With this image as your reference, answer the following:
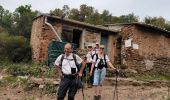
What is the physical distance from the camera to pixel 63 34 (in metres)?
17.8

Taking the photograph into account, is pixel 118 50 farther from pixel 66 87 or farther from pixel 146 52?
pixel 66 87

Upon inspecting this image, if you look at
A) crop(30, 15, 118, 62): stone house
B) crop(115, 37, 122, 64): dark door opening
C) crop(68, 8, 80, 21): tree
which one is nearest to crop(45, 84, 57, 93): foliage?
crop(30, 15, 118, 62): stone house

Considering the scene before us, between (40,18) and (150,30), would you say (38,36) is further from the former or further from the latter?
(150,30)

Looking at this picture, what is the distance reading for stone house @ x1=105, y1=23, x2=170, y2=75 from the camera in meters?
19.2

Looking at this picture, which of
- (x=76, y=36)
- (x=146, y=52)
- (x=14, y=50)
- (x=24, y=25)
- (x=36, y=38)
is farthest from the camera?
(x=24, y=25)

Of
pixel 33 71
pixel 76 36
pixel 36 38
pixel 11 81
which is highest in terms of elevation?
pixel 76 36

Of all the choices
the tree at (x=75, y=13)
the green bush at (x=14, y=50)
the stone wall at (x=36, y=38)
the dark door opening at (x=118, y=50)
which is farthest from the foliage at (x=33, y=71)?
the tree at (x=75, y=13)

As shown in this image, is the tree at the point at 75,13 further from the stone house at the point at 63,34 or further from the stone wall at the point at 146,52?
the stone house at the point at 63,34

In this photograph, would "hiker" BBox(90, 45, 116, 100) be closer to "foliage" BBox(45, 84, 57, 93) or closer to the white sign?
"foliage" BBox(45, 84, 57, 93)

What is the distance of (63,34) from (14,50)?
9.11ft

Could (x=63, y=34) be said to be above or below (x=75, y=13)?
below

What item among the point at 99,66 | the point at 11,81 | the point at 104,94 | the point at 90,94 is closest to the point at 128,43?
the point at 104,94

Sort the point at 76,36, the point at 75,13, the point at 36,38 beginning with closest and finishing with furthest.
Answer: the point at 36,38 → the point at 76,36 → the point at 75,13

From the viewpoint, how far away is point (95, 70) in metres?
9.65
